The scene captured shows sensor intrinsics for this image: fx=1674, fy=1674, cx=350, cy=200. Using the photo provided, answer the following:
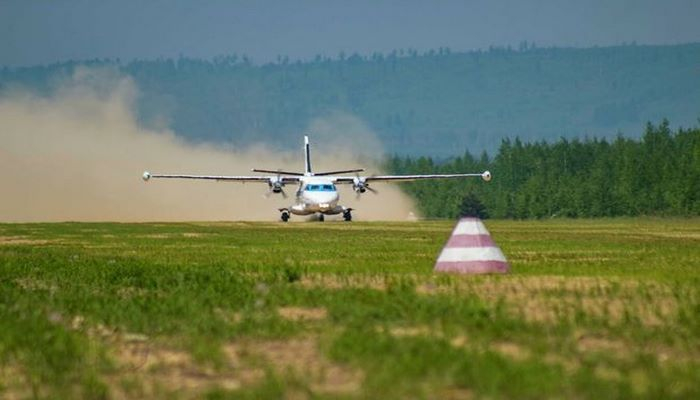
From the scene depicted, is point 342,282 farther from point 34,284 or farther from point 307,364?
point 307,364

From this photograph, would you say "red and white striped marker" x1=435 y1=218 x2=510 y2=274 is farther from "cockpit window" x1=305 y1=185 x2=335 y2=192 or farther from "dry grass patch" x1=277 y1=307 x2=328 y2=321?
"cockpit window" x1=305 y1=185 x2=335 y2=192

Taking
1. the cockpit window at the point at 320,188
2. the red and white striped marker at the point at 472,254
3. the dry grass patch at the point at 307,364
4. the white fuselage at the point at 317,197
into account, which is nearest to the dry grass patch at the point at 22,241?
the red and white striped marker at the point at 472,254

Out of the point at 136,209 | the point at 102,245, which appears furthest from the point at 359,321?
the point at 136,209

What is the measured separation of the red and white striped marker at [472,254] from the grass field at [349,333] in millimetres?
521

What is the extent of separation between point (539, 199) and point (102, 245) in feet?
399

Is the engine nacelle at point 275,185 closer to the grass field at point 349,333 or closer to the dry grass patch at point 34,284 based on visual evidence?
the grass field at point 349,333

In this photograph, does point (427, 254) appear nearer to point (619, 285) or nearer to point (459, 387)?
point (619, 285)

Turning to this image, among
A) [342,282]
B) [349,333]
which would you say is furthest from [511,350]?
[342,282]

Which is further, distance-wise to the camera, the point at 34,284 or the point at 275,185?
the point at 275,185

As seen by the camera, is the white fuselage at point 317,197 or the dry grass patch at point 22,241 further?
the white fuselage at point 317,197

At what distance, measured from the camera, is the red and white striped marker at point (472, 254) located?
24703 millimetres

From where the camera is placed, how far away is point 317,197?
9312cm

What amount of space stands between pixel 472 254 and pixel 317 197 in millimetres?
68337

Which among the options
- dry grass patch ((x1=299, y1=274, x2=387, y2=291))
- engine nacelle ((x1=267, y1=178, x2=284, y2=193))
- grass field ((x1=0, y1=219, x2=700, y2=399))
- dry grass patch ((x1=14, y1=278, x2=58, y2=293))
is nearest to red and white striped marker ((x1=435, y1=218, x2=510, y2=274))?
grass field ((x1=0, y1=219, x2=700, y2=399))
